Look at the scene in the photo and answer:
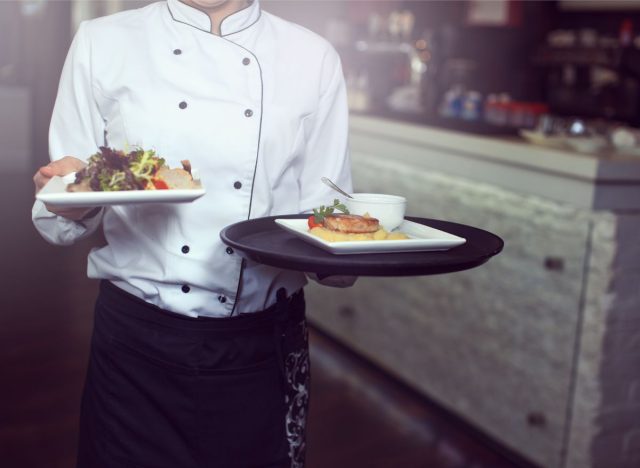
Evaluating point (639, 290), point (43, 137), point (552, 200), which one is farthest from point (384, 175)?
point (43, 137)

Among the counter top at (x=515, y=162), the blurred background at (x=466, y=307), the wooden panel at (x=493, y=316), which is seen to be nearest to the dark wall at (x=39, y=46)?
the blurred background at (x=466, y=307)

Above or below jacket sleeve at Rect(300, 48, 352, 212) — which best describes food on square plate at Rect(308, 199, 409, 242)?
below

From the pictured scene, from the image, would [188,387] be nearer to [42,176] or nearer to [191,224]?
[191,224]

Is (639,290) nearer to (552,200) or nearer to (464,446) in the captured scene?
(552,200)

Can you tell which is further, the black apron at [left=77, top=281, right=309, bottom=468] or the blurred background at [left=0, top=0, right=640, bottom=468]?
the blurred background at [left=0, top=0, right=640, bottom=468]

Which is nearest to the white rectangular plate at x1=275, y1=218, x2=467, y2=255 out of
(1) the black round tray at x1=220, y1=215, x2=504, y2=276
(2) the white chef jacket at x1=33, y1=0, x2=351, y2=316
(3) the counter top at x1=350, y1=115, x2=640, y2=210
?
(1) the black round tray at x1=220, y1=215, x2=504, y2=276

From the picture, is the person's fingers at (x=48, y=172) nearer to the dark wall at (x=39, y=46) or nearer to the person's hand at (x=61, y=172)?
the person's hand at (x=61, y=172)

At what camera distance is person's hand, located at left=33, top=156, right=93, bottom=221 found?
3.85 ft

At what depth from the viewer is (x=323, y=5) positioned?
17.3 feet

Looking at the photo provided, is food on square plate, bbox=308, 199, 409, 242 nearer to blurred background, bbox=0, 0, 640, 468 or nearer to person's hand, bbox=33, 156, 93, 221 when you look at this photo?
person's hand, bbox=33, 156, 93, 221

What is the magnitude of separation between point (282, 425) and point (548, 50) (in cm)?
420

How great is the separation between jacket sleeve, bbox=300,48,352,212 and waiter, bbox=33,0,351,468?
0.05 ft

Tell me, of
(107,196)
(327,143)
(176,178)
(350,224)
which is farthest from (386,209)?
(107,196)

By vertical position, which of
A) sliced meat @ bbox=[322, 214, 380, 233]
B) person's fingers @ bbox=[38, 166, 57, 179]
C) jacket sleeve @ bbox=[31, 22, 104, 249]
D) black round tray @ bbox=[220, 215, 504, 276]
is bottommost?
black round tray @ bbox=[220, 215, 504, 276]
